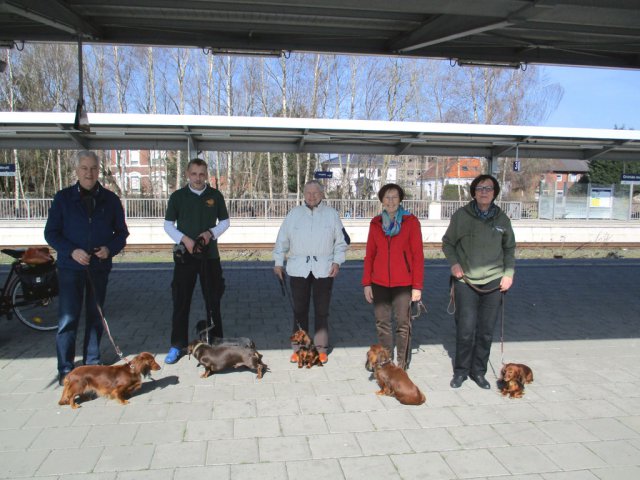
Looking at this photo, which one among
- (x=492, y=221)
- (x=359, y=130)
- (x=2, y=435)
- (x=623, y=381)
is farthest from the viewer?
(x=359, y=130)

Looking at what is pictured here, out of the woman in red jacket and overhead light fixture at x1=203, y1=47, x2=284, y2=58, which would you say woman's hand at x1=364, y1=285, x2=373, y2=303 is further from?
overhead light fixture at x1=203, y1=47, x2=284, y2=58

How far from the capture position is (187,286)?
5195 millimetres

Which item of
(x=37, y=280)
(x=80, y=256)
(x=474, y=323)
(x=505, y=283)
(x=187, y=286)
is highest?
(x=80, y=256)

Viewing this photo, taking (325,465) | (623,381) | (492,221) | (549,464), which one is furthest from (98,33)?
(623,381)

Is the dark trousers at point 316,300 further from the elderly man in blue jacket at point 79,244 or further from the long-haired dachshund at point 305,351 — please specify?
the elderly man in blue jacket at point 79,244

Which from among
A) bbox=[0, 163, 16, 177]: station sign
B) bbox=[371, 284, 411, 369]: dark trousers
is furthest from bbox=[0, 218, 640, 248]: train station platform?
bbox=[371, 284, 411, 369]: dark trousers

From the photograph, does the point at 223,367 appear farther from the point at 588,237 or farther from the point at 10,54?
the point at 10,54

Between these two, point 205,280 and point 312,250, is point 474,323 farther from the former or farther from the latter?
point 205,280

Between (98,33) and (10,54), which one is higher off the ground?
(10,54)

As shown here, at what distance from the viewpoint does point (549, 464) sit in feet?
11.0


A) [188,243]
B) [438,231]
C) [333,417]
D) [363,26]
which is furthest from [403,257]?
[438,231]

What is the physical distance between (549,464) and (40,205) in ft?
70.7

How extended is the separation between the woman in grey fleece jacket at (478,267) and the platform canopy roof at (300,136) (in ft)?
14.7

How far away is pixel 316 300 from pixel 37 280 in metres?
3.50
